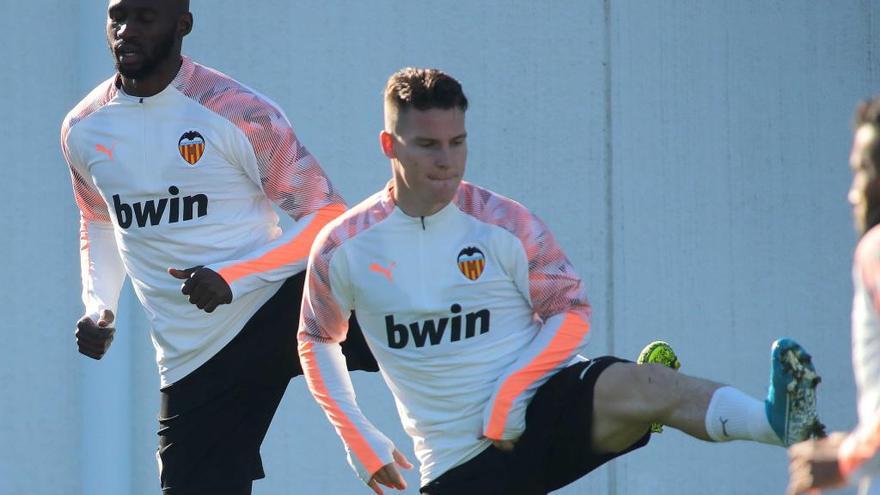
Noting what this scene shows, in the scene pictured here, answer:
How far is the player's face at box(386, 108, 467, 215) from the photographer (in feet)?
16.3

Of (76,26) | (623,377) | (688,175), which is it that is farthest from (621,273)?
(623,377)

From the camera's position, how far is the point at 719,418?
454 centimetres

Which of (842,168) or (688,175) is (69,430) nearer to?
(688,175)

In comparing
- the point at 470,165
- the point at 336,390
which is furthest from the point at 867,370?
the point at 470,165

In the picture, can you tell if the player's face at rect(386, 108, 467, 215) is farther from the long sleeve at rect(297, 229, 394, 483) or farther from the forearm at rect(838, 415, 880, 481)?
the forearm at rect(838, 415, 880, 481)

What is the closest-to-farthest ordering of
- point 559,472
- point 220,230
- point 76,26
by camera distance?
point 559,472 < point 220,230 < point 76,26

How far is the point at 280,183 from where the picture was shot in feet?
18.7

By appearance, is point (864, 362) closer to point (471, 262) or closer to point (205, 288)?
point (471, 262)

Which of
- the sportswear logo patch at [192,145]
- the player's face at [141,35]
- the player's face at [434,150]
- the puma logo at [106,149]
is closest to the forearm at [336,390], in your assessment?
the player's face at [434,150]

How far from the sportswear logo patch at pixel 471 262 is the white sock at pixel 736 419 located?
0.85 metres

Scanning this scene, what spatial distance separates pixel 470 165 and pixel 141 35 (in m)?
2.68

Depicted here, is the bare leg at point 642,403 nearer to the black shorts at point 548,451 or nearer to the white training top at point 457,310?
the black shorts at point 548,451

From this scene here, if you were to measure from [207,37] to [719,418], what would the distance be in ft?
14.2

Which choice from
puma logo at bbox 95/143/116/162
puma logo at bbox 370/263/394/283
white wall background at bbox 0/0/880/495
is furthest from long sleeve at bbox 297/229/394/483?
white wall background at bbox 0/0/880/495
